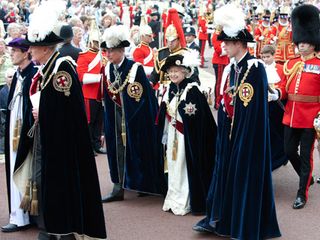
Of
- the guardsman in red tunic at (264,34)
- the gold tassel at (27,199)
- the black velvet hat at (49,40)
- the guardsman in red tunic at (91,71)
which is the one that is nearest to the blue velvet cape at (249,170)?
the black velvet hat at (49,40)

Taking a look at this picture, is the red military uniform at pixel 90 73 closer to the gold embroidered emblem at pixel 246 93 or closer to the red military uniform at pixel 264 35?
the gold embroidered emblem at pixel 246 93

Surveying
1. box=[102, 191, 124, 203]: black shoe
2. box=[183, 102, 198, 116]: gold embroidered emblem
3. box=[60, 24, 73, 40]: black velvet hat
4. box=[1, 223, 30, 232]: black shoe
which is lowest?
box=[102, 191, 124, 203]: black shoe

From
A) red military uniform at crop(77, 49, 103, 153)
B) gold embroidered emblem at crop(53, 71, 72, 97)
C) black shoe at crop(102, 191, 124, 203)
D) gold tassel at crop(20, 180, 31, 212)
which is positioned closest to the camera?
gold embroidered emblem at crop(53, 71, 72, 97)

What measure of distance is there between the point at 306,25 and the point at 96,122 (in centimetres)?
398

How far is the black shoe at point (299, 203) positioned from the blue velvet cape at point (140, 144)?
4.78 feet

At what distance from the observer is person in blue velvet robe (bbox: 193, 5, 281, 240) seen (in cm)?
559

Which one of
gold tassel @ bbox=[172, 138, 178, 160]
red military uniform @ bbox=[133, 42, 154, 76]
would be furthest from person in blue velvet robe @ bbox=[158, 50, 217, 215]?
red military uniform @ bbox=[133, 42, 154, 76]

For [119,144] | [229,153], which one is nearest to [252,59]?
[229,153]

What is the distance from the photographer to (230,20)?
571cm

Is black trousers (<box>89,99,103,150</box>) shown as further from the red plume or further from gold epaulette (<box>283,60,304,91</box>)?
gold epaulette (<box>283,60,304,91</box>)

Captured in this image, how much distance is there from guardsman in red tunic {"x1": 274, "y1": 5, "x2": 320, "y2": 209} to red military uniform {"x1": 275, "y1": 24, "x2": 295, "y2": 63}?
21.6 feet

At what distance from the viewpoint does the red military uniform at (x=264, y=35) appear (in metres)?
16.8

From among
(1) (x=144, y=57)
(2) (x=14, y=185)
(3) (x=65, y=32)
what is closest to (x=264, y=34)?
(1) (x=144, y=57)

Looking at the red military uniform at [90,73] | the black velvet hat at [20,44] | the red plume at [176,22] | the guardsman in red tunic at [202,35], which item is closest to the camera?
the black velvet hat at [20,44]
